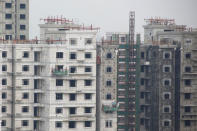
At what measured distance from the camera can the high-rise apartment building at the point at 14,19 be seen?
545ft

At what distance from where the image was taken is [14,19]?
547ft

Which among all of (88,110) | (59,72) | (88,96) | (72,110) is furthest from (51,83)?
(88,110)

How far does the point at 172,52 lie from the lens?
15875cm

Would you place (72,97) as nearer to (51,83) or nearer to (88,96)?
(88,96)

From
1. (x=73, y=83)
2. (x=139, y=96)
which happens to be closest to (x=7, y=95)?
(x=73, y=83)

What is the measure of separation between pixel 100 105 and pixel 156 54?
12.5 meters

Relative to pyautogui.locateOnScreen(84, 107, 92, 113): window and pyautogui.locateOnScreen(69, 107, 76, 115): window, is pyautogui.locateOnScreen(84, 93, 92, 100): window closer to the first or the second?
pyautogui.locateOnScreen(84, 107, 92, 113): window

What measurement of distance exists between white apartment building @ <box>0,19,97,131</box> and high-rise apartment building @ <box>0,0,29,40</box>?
13579 millimetres

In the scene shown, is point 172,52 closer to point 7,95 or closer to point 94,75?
point 94,75

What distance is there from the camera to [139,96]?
159 metres

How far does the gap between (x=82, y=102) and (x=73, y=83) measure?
10.2 feet

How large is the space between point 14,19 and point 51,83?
20.0 m

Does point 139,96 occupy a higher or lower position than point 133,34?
lower

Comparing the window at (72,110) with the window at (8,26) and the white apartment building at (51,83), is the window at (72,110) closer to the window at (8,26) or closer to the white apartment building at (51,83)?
the white apartment building at (51,83)
